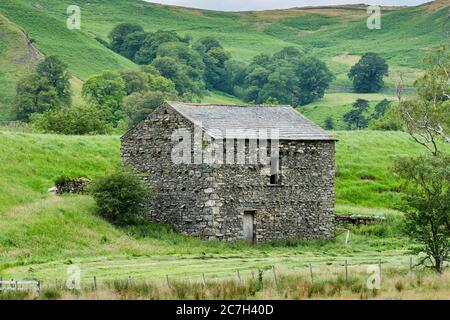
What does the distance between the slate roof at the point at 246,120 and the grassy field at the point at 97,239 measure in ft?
16.0

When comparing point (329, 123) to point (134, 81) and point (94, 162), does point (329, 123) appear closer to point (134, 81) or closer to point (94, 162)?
point (134, 81)

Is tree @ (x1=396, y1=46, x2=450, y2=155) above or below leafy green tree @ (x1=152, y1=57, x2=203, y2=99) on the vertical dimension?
above

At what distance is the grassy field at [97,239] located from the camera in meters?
38.2

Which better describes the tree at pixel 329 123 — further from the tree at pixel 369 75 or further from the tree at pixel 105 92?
the tree at pixel 369 75

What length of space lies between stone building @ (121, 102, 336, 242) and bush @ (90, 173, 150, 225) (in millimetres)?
1816

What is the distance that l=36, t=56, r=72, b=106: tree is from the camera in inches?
5069

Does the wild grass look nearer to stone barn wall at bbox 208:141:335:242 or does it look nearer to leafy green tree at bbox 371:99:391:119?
stone barn wall at bbox 208:141:335:242

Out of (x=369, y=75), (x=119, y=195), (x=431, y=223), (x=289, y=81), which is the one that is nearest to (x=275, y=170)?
(x=119, y=195)

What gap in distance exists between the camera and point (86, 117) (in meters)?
80.8

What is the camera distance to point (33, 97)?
124188 millimetres

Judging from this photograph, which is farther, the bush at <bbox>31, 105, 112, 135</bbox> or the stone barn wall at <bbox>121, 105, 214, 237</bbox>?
the bush at <bbox>31, 105, 112, 135</bbox>

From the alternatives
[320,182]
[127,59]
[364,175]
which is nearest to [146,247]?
[320,182]

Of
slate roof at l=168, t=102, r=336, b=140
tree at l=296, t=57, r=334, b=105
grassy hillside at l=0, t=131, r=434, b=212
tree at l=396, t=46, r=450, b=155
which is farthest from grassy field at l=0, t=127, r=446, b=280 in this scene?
tree at l=296, t=57, r=334, b=105

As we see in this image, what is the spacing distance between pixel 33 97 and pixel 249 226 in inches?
3169
